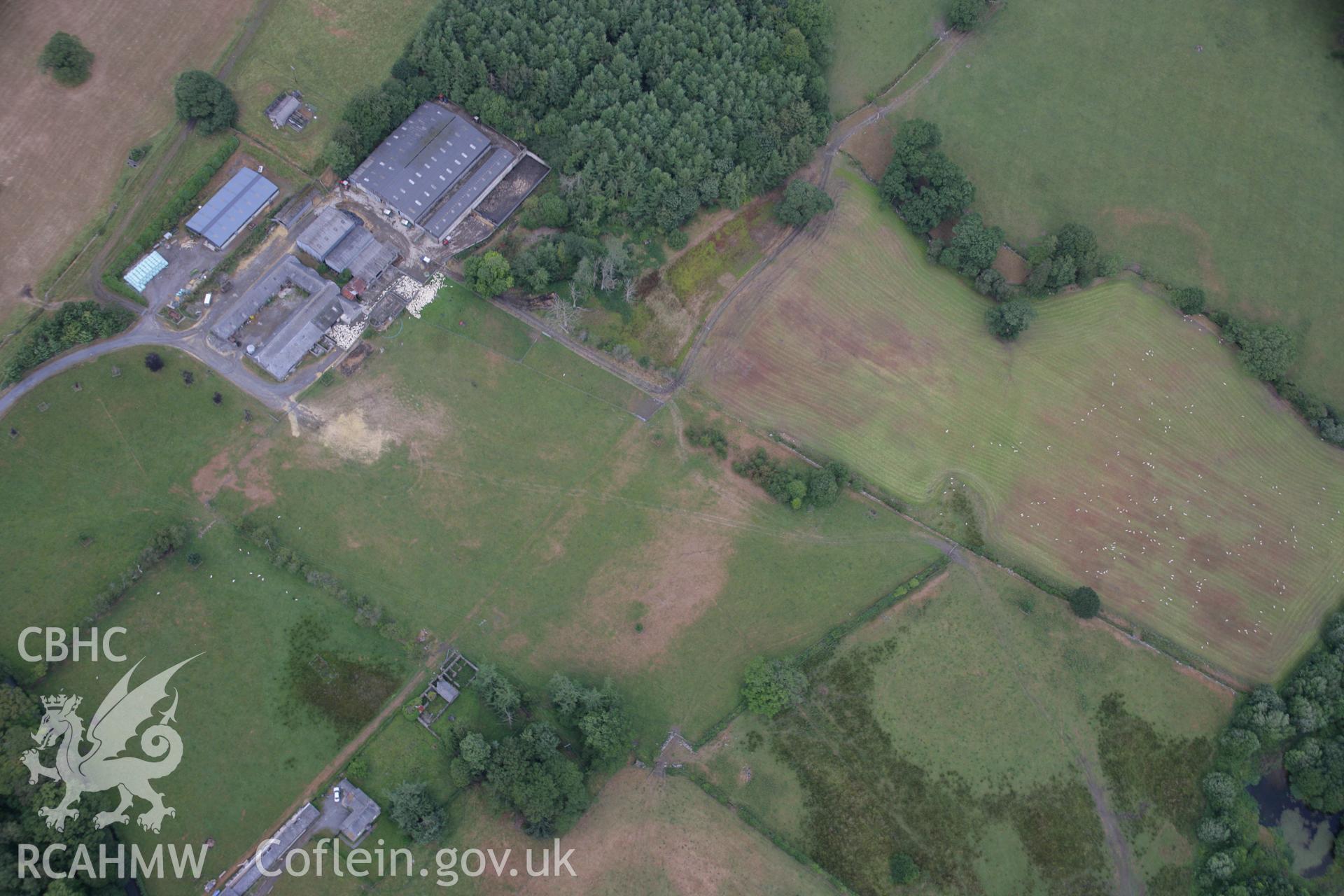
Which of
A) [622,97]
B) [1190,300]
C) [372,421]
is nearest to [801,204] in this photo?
[622,97]

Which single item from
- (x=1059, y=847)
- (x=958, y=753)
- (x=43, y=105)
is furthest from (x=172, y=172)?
(x=1059, y=847)

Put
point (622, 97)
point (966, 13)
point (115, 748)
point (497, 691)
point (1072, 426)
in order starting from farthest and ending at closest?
point (966, 13) → point (622, 97) → point (1072, 426) → point (497, 691) → point (115, 748)

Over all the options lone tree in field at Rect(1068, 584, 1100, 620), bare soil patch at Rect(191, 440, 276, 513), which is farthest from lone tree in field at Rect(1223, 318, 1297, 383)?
bare soil patch at Rect(191, 440, 276, 513)

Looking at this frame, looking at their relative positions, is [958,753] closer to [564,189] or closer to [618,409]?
[618,409]

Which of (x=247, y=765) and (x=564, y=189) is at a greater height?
(x=564, y=189)

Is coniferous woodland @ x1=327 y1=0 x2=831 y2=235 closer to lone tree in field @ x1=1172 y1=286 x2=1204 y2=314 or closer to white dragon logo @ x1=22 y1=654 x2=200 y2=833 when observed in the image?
lone tree in field @ x1=1172 y1=286 x2=1204 y2=314

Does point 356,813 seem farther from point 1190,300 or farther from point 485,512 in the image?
point 1190,300
